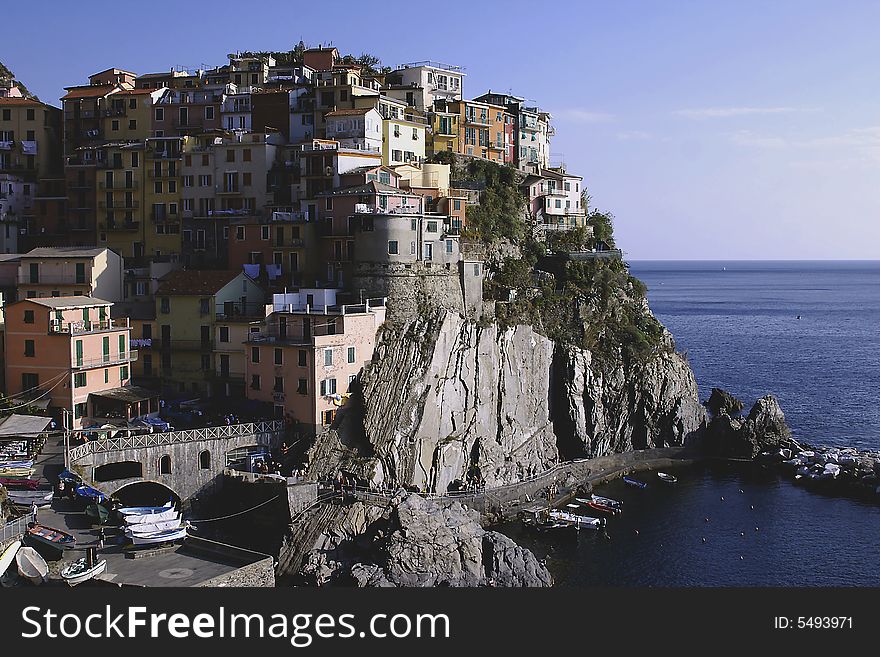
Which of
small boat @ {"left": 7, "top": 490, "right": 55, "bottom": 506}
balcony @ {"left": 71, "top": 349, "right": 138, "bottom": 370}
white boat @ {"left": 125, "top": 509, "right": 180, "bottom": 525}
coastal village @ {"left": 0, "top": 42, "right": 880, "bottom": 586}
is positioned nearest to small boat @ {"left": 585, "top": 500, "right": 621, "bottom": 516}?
coastal village @ {"left": 0, "top": 42, "right": 880, "bottom": 586}

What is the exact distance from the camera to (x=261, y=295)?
66.5 metres

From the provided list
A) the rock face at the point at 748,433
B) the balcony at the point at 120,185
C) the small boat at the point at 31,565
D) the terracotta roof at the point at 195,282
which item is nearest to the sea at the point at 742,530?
the rock face at the point at 748,433

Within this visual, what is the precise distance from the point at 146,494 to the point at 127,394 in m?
8.37

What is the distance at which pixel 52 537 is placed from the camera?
4134 cm

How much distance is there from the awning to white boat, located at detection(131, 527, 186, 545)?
1560 centimetres

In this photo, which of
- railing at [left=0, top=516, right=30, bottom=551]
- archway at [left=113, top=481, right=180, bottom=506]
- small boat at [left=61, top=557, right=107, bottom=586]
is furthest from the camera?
archway at [left=113, top=481, right=180, bottom=506]

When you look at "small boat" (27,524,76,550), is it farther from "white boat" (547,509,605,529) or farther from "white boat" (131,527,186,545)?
"white boat" (547,509,605,529)

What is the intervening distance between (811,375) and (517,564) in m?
78.3

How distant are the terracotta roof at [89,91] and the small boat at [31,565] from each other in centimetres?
6004

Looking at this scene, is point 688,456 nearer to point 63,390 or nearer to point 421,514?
point 421,514

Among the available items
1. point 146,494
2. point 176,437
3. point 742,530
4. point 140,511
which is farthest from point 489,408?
point 140,511

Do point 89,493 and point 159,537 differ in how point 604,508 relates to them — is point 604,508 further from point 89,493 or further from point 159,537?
point 89,493

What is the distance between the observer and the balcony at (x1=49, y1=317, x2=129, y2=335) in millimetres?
56438

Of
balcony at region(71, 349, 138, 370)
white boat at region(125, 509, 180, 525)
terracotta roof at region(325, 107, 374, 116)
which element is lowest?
white boat at region(125, 509, 180, 525)
